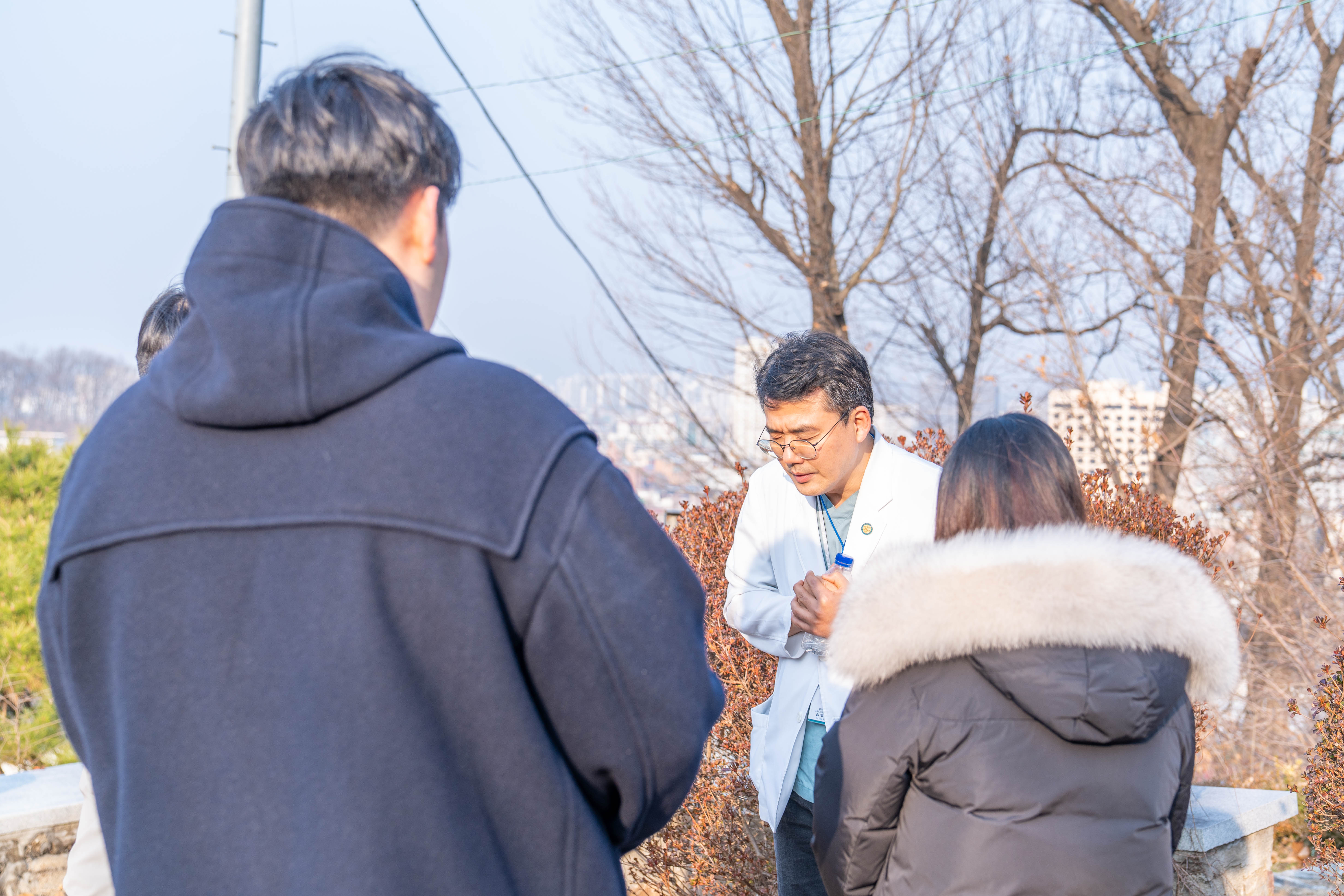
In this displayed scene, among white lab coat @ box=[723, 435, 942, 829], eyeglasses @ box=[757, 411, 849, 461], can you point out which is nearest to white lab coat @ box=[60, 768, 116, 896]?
white lab coat @ box=[723, 435, 942, 829]

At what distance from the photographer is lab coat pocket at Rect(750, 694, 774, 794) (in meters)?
2.68

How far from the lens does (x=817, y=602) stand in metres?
2.42

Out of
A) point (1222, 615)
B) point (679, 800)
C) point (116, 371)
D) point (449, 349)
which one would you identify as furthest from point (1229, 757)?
point (116, 371)

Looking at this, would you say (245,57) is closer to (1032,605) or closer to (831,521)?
(831,521)

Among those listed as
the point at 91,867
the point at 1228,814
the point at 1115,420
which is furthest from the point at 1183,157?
the point at 91,867

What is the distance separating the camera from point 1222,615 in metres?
1.84

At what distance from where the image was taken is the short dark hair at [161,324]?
2.13m

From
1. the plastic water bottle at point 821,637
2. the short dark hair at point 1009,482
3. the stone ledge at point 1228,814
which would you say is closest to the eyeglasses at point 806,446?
the plastic water bottle at point 821,637

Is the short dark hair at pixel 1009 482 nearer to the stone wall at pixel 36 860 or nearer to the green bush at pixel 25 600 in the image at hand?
the stone wall at pixel 36 860

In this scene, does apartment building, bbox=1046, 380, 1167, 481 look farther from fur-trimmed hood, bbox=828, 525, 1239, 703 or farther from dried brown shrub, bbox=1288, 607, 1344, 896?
fur-trimmed hood, bbox=828, 525, 1239, 703

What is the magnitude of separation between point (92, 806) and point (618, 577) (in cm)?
129

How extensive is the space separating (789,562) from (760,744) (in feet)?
1.73

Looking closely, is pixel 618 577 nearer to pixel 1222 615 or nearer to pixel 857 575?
pixel 857 575

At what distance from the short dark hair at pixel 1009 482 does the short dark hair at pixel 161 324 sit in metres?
1.69
